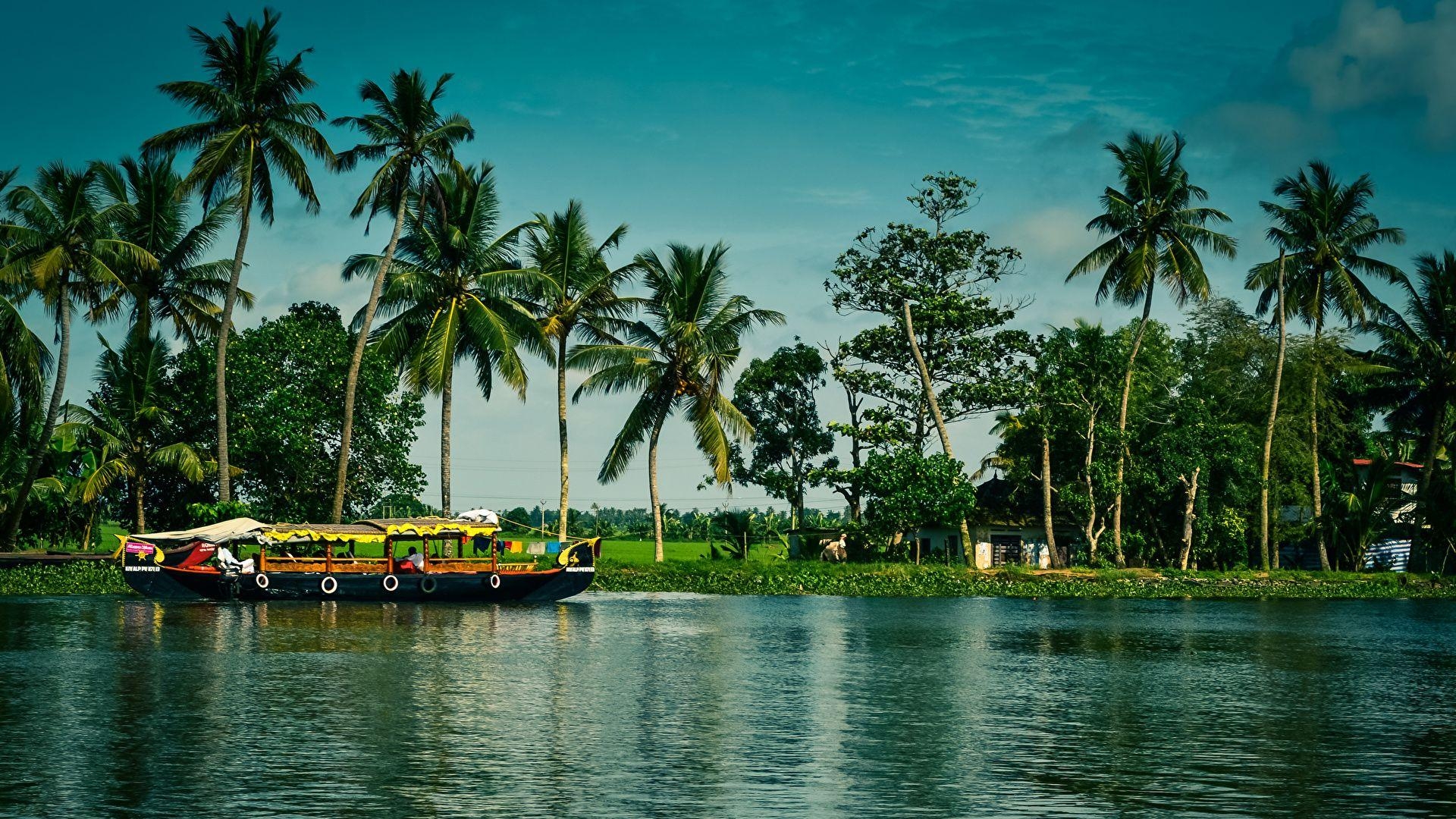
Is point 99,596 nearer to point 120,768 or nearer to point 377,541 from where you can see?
point 377,541

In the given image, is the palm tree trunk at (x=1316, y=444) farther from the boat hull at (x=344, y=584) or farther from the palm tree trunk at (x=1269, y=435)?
the boat hull at (x=344, y=584)

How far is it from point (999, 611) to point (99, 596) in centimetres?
2995

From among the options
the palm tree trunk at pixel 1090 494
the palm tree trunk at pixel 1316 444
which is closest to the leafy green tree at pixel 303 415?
the palm tree trunk at pixel 1090 494

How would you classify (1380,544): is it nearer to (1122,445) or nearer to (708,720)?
(1122,445)

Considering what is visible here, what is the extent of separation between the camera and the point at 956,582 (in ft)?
180

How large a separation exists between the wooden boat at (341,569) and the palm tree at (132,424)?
9204mm

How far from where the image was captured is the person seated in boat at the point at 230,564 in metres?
43.4

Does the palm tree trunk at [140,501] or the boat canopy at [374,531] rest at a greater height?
the palm tree trunk at [140,501]

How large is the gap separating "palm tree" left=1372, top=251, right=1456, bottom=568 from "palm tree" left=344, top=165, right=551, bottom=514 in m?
40.1

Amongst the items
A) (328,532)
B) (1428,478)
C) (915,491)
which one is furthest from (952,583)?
(1428,478)

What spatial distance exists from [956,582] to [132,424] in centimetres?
3434

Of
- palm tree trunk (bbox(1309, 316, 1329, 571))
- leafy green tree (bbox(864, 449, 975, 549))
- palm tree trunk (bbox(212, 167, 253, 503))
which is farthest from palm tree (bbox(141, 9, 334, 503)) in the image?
palm tree trunk (bbox(1309, 316, 1329, 571))

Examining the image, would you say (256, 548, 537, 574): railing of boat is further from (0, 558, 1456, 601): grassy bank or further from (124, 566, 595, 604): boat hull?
(0, 558, 1456, 601): grassy bank

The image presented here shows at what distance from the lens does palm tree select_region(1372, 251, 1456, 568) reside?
206 ft
